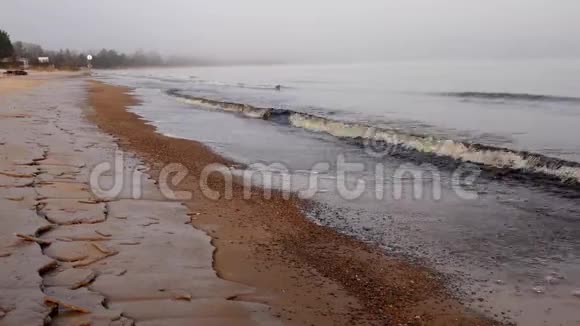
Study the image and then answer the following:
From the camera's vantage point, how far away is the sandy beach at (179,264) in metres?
3.44

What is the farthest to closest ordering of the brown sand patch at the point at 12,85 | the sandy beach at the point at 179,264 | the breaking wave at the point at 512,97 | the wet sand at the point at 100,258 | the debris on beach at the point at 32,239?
1. the breaking wave at the point at 512,97
2. the brown sand patch at the point at 12,85
3. the debris on beach at the point at 32,239
4. the sandy beach at the point at 179,264
5. the wet sand at the point at 100,258

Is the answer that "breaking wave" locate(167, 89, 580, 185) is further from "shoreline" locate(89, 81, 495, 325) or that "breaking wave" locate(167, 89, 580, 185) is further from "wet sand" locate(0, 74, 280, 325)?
"wet sand" locate(0, 74, 280, 325)

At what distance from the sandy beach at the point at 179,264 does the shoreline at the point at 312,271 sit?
0.04ft

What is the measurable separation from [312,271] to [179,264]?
127 cm

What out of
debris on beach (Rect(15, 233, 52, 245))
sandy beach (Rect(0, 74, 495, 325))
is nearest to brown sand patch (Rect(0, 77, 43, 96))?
sandy beach (Rect(0, 74, 495, 325))

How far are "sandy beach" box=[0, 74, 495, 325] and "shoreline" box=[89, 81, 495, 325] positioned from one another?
13 millimetres

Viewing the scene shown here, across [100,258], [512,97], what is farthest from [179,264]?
[512,97]

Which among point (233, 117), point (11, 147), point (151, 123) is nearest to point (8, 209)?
point (11, 147)

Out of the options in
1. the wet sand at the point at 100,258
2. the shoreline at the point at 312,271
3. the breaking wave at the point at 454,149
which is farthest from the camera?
the breaking wave at the point at 454,149

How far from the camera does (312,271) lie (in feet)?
15.2

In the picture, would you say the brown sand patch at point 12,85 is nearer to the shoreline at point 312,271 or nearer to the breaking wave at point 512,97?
the shoreline at point 312,271

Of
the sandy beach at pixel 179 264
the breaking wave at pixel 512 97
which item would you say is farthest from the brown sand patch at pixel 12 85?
the breaking wave at pixel 512 97

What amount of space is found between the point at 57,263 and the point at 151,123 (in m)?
13.1

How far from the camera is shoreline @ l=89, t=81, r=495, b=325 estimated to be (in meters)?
3.89
